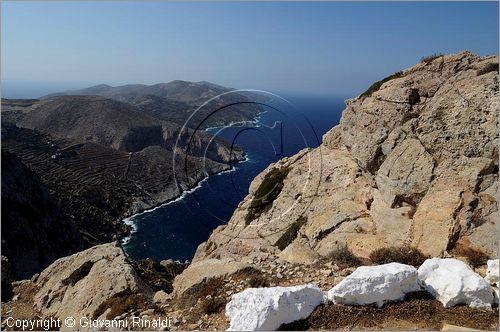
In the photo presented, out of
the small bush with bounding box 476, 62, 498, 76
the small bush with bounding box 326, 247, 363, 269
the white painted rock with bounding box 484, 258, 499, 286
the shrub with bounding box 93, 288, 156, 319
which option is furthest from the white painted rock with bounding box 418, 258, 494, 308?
the small bush with bounding box 476, 62, 498, 76

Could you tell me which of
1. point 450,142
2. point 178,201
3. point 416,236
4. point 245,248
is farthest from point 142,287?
point 178,201

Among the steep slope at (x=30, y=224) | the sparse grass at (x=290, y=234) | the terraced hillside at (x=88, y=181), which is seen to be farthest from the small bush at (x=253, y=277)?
the terraced hillside at (x=88, y=181)

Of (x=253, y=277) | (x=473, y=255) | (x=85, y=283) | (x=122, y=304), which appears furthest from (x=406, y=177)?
(x=85, y=283)

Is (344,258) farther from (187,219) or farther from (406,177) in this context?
(187,219)

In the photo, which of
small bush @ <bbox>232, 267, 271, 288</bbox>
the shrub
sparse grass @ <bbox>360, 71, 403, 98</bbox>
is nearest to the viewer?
the shrub

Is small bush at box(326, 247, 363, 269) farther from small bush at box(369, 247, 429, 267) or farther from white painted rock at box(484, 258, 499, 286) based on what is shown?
white painted rock at box(484, 258, 499, 286)

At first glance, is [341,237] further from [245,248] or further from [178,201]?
[178,201]

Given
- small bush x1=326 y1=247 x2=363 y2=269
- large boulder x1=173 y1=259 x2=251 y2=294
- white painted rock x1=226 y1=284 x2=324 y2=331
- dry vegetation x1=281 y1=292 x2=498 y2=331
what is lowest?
large boulder x1=173 y1=259 x2=251 y2=294

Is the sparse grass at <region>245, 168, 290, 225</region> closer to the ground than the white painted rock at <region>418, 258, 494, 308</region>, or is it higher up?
closer to the ground
